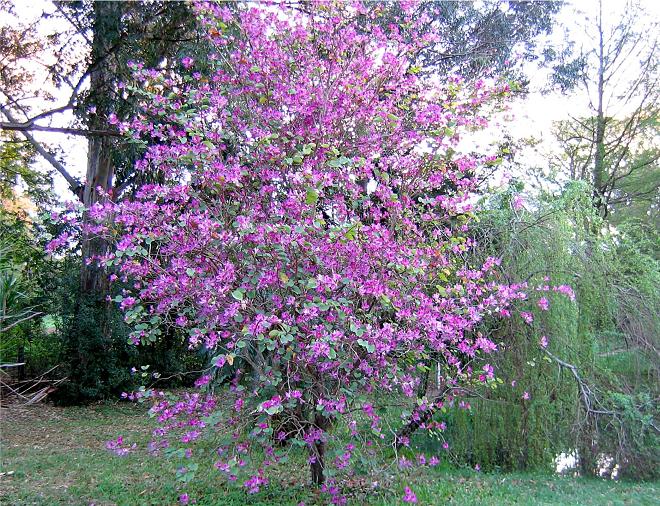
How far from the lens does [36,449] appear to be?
6.17 meters

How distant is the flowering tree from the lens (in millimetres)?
3016

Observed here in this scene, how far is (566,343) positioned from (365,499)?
2690mm

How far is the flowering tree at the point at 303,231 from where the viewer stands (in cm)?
302

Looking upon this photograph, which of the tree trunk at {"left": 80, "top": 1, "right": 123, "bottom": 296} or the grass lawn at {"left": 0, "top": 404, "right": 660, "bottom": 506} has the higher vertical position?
the tree trunk at {"left": 80, "top": 1, "right": 123, "bottom": 296}

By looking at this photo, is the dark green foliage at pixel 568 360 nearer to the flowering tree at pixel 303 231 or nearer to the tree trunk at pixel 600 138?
the flowering tree at pixel 303 231

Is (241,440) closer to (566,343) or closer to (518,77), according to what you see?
(566,343)

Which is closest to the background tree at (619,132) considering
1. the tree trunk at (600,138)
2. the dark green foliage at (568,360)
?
the tree trunk at (600,138)

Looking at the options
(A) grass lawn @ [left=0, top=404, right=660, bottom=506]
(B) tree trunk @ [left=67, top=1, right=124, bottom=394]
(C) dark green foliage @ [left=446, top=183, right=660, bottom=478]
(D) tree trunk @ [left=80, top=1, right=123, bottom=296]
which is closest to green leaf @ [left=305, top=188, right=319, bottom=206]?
(A) grass lawn @ [left=0, top=404, right=660, bottom=506]

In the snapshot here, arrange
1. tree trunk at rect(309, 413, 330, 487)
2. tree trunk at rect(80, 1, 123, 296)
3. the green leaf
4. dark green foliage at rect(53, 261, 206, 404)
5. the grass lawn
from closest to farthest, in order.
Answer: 1. the green leaf
2. tree trunk at rect(309, 413, 330, 487)
3. the grass lawn
4. tree trunk at rect(80, 1, 123, 296)
5. dark green foliage at rect(53, 261, 206, 404)

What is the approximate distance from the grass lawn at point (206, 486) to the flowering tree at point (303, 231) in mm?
567

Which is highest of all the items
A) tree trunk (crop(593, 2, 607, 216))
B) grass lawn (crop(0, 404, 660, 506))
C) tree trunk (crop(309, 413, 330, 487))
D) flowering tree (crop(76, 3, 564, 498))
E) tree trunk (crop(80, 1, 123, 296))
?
tree trunk (crop(593, 2, 607, 216))

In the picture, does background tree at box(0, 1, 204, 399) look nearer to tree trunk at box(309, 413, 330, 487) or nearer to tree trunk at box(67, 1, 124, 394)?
tree trunk at box(67, 1, 124, 394)

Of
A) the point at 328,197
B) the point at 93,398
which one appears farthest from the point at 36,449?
the point at 328,197

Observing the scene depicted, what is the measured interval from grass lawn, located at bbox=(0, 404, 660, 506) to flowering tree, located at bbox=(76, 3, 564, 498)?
1.86 feet
